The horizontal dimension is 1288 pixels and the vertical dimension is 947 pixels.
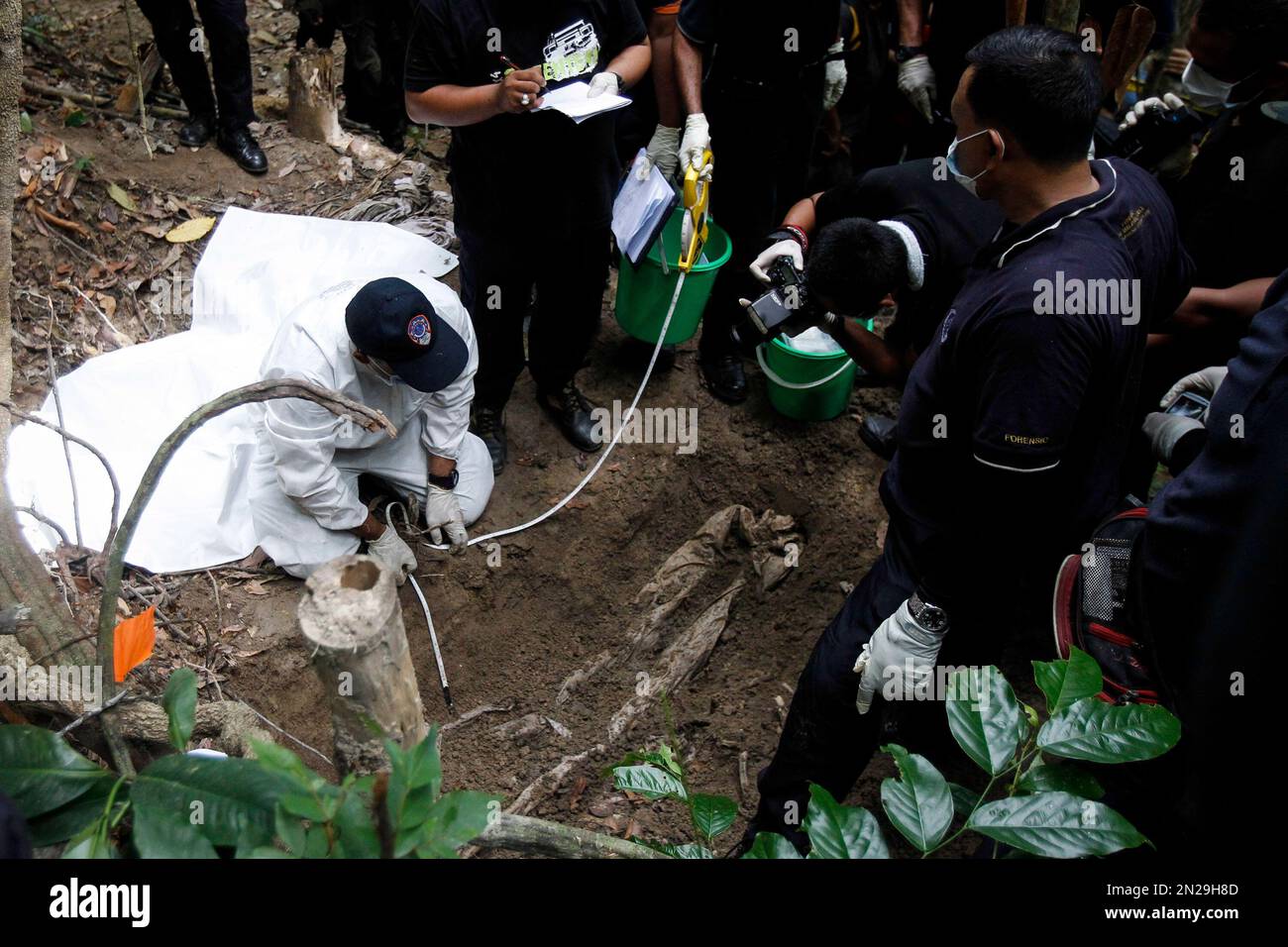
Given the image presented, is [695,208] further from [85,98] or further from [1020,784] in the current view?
[85,98]

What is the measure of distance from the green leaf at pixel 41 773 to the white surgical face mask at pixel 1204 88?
3.60m

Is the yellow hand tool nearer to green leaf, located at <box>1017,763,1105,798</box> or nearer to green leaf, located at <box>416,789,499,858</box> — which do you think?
green leaf, located at <box>1017,763,1105,798</box>

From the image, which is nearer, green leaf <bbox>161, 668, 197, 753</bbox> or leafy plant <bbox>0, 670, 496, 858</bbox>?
leafy plant <bbox>0, 670, 496, 858</bbox>

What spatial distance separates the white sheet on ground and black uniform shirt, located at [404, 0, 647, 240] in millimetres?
976

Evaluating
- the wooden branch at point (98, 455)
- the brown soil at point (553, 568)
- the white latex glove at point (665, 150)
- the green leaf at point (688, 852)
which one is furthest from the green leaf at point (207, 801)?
the white latex glove at point (665, 150)

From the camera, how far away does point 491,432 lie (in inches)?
148

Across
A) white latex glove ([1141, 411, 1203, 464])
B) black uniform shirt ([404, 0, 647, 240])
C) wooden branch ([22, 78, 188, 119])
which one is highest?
wooden branch ([22, 78, 188, 119])

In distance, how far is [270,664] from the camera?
2961 millimetres

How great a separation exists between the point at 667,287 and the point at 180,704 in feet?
8.87

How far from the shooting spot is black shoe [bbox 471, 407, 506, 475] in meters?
3.72

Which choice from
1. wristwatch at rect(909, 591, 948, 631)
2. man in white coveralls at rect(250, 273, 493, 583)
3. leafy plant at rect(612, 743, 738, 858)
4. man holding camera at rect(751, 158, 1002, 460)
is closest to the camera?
leafy plant at rect(612, 743, 738, 858)

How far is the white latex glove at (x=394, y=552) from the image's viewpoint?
322 centimetres

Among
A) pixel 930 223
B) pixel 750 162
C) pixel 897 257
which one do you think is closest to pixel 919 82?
pixel 750 162

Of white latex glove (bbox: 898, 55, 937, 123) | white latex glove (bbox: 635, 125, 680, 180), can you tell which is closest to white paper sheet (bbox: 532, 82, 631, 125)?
white latex glove (bbox: 635, 125, 680, 180)
